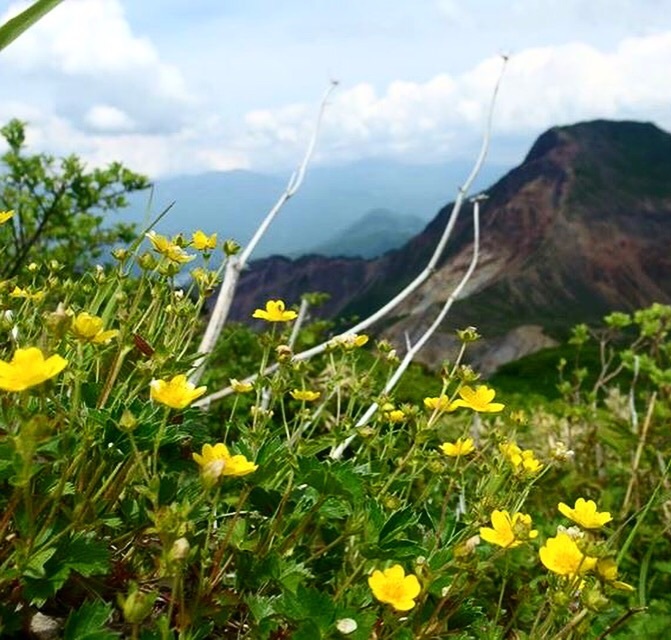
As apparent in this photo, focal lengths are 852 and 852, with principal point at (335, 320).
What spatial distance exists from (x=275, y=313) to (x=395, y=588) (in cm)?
84

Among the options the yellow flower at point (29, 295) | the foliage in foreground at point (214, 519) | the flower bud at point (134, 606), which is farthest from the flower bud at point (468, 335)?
the flower bud at point (134, 606)

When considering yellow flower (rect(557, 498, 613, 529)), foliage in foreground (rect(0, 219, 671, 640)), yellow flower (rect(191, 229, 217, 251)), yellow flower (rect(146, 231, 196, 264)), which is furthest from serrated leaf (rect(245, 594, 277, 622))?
yellow flower (rect(191, 229, 217, 251))

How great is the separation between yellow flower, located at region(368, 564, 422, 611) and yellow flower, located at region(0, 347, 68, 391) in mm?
504

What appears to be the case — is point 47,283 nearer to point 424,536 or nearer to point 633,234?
point 424,536

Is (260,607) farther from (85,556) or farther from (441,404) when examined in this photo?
(441,404)

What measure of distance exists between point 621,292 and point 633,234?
4873 millimetres

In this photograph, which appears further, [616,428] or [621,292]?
[621,292]

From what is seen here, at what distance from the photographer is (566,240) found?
62.5 meters

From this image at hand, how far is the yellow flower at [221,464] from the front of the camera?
3.56 ft

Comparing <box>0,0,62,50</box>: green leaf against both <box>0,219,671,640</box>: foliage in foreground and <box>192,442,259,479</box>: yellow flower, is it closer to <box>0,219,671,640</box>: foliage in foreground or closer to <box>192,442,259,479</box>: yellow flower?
<box>0,219,671,640</box>: foliage in foreground

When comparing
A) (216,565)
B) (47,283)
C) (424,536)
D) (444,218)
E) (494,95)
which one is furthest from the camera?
(444,218)

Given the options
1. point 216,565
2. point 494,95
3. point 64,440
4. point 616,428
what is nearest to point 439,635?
point 216,565

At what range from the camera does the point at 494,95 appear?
10.8 ft

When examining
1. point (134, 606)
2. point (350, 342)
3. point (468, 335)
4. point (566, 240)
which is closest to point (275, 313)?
point (350, 342)
